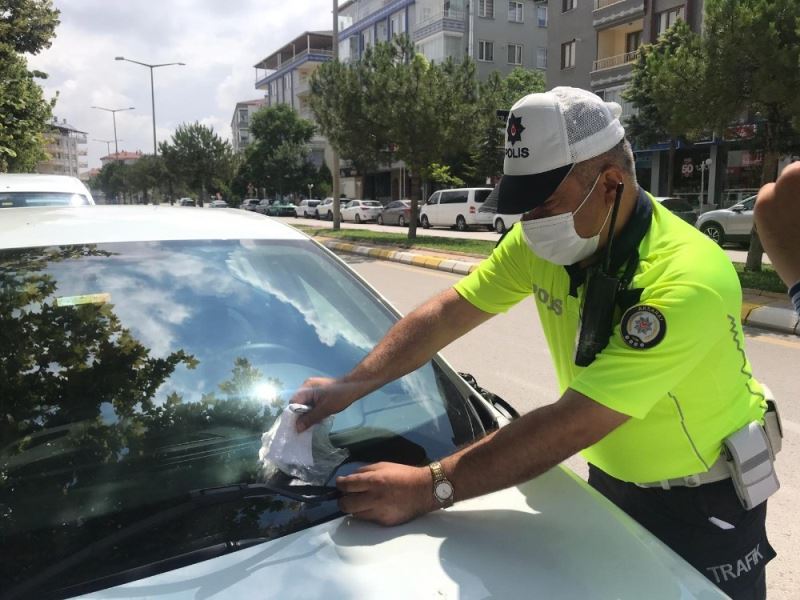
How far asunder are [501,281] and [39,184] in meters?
7.24

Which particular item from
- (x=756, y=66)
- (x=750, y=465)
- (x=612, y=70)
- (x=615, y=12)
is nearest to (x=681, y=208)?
(x=756, y=66)

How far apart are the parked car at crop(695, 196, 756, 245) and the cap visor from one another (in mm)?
15383

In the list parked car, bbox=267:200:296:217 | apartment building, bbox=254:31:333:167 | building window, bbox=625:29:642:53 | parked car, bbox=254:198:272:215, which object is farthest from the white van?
apartment building, bbox=254:31:333:167

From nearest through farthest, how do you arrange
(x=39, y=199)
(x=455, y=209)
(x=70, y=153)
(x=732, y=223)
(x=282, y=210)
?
(x=39, y=199) → (x=732, y=223) → (x=455, y=209) → (x=282, y=210) → (x=70, y=153)

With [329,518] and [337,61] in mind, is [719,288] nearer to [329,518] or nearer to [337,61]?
[329,518]

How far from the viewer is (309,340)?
216cm

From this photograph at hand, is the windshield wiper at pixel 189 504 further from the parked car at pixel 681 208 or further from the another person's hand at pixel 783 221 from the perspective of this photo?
the parked car at pixel 681 208

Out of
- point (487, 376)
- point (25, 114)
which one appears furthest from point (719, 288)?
point (25, 114)

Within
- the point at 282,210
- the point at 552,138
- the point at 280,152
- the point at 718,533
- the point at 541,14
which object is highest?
the point at 541,14

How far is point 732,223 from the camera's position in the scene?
15578mm

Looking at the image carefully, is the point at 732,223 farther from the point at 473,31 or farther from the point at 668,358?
the point at 473,31

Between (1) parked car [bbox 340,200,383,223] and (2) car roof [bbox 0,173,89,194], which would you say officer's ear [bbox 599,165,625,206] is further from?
(1) parked car [bbox 340,200,383,223]

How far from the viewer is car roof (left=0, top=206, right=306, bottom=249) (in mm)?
2008

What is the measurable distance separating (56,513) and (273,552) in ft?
1.74
